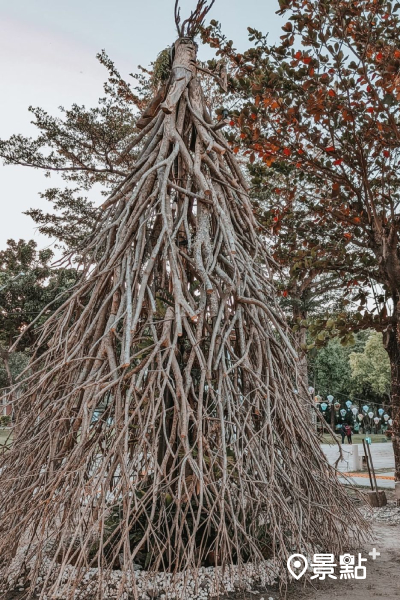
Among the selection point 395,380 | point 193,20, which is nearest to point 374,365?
point 395,380

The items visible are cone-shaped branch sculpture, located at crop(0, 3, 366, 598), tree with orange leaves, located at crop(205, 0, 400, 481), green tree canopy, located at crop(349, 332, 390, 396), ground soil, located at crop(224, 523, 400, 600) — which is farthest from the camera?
green tree canopy, located at crop(349, 332, 390, 396)

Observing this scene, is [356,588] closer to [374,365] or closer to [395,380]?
[395,380]

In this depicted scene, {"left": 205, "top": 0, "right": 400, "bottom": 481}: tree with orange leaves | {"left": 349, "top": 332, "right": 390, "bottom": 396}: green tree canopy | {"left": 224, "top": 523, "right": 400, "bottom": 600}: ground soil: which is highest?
{"left": 349, "top": 332, "right": 390, "bottom": 396}: green tree canopy

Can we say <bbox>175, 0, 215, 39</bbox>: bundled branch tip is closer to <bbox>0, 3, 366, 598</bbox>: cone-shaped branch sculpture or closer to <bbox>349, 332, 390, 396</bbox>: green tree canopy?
<bbox>0, 3, 366, 598</bbox>: cone-shaped branch sculpture

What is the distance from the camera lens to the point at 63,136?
9641 millimetres

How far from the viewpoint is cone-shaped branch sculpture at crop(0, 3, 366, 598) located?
8.98 feet

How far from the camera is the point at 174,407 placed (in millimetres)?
3020

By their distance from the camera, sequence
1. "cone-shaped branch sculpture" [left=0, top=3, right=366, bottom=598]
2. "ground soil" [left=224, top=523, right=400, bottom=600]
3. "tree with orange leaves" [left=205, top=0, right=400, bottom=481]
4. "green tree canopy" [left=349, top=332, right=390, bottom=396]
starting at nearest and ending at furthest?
"cone-shaped branch sculpture" [left=0, top=3, right=366, bottom=598] < "ground soil" [left=224, top=523, right=400, bottom=600] < "tree with orange leaves" [left=205, top=0, right=400, bottom=481] < "green tree canopy" [left=349, top=332, right=390, bottom=396]

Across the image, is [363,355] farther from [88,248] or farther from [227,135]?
[88,248]

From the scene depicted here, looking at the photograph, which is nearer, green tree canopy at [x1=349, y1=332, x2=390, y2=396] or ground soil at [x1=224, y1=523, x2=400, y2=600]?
ground soil at [x1=224, y1=523, x2=400, y2=600]

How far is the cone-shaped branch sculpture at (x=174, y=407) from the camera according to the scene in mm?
2738

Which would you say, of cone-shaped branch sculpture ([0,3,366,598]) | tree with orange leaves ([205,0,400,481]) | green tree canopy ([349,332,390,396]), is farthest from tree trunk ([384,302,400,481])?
green tree canopy ([349,332,390,396])

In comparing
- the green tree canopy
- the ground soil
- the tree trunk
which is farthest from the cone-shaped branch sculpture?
the green tree canopy

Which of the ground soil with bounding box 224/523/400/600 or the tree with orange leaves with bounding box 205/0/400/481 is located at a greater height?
the tree with orange leaves with bounding box 205/0/400/481
